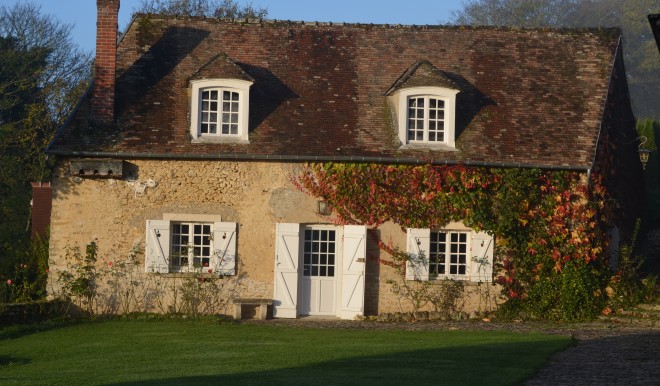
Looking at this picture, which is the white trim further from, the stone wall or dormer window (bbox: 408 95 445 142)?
dormer window (bbox: 408 95 445 142)

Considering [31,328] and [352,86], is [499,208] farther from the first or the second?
[31,328]

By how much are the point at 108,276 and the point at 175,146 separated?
279cm

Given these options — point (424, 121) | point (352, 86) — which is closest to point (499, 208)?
point (424, 121)

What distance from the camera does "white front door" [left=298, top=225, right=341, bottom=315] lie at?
20.7 m

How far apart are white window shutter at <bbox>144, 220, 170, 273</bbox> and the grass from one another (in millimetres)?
1367

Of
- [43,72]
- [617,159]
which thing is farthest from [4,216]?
[617,159]

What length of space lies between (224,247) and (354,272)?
2518 millimetres

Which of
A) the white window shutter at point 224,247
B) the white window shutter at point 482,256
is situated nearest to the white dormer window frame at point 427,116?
the white window shutter at point 482,256

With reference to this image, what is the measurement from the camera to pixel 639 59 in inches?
2304

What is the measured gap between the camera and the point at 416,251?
67.2ft

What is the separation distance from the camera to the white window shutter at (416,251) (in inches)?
805

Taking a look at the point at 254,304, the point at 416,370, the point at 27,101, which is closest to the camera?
the point at 416,370

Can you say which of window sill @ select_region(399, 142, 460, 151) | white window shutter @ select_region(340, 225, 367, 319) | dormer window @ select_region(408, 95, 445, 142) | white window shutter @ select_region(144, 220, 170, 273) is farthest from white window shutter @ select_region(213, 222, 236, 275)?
dormer window @ select_region(408, 95, 445, 142)

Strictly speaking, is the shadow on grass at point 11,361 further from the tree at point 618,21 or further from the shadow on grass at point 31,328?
the tree at point 618,21
